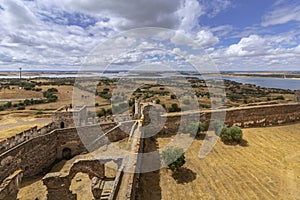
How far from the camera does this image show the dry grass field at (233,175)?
7.54m

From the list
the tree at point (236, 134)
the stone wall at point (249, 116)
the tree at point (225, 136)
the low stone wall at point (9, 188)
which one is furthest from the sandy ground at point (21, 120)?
the tree at point (236, 134)

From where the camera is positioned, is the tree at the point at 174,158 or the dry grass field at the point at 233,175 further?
the tree at the point at 174,158

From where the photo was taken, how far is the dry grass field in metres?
7.54

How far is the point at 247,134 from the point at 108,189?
1010cm

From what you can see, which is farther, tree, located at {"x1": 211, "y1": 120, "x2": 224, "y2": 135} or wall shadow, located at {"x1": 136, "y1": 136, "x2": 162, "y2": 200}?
tree, located at {"x1": 211, "y1": 120, "x2": 224, "y2": 135}

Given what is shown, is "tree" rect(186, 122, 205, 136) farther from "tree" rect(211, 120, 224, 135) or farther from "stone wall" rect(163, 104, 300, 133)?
"tree" rect(211, 120, 224, 135)

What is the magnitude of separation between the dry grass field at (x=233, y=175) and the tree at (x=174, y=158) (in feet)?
1.13

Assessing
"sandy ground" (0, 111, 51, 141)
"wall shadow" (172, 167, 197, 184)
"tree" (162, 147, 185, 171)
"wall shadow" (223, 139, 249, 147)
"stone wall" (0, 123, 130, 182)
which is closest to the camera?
"wall shadow" (172, 167, 197, 184)

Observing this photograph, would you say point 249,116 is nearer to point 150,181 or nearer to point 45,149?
point 150,181

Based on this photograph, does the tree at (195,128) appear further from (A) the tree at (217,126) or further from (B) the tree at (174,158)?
(B) the tree at (174,158)

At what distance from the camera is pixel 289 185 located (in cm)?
791

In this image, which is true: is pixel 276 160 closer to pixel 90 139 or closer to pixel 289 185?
pixel 289 185

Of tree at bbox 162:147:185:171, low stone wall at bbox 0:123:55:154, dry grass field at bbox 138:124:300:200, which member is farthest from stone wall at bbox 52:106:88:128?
tree at bbox 162:147:185:171

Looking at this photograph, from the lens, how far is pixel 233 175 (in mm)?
8695
